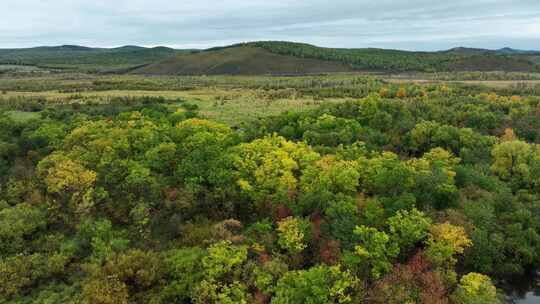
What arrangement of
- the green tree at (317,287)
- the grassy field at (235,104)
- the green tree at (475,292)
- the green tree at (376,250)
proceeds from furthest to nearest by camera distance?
the grassy field at (235,104), the green tree at (376,250), the green tree at (475,292), the green tree at (317,287)

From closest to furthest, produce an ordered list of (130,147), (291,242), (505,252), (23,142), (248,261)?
(248,261) < (291,242) < (505,252) < (130,147) < (23,142)

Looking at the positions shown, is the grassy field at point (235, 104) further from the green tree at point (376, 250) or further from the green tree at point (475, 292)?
the green tree at point (475, 292)

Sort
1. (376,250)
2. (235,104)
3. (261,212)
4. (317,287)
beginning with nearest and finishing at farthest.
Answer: (317,287) → (376,250) → (261,212) → (235,104)

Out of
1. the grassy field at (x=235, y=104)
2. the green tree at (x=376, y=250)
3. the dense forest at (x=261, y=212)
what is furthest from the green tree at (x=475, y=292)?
the grassy field at (x=235, y=104)

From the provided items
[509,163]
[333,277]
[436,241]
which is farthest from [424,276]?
[509,163]

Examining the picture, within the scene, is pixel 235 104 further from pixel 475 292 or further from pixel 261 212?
pixel 475 292

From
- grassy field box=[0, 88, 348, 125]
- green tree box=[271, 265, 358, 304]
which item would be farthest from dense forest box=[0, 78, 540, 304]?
grassy field box=[0, 88, 348, 125]

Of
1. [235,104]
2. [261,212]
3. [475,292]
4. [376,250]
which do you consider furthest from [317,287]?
[235,104]

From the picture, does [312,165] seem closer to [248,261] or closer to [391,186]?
[391,186]
